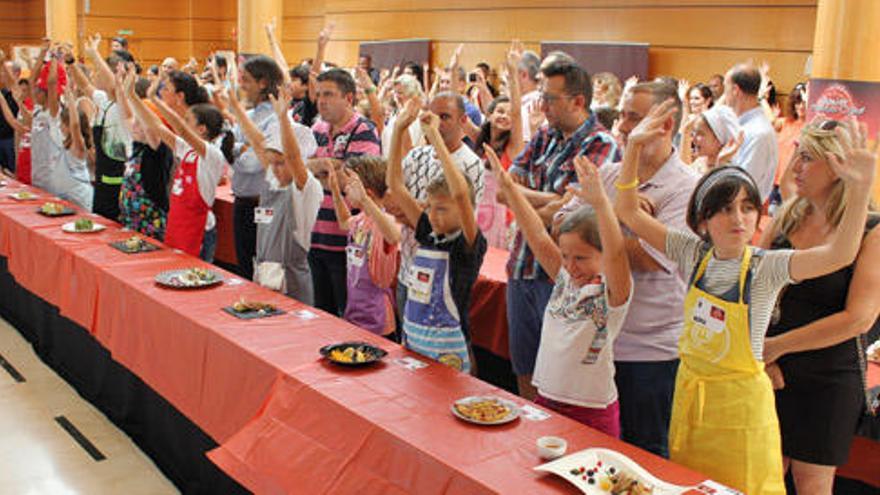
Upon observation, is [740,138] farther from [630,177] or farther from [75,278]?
[75,278]

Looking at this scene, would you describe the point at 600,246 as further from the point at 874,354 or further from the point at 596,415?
the point at 874,354

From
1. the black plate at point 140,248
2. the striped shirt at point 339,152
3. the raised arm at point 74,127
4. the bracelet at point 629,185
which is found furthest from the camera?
the raised arm at point 74,127

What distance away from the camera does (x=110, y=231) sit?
4609mm

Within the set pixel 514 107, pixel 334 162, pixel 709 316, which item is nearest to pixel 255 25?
pixel 334 162

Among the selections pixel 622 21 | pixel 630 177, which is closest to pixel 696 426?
pixel 630 177

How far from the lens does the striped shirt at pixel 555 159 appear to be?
2977mm

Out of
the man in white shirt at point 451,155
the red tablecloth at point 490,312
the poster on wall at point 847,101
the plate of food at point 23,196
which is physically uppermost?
the poster on wall at point 847,101

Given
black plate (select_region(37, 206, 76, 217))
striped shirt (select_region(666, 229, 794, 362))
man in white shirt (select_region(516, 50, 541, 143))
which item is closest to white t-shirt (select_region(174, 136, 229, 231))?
black plate (select_region(37, 206, 76, 217))

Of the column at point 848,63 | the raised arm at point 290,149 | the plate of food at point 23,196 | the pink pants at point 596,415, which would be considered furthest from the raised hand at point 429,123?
the plate of food at point 23,196

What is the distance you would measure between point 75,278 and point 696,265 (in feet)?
10.1

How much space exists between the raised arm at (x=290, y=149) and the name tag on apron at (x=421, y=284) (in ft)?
3.59

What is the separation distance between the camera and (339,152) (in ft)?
13.5

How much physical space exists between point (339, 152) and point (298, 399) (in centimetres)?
189

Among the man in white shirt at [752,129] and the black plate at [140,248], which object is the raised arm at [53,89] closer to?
the black plate at [140,248]
